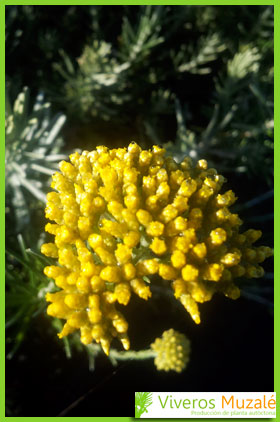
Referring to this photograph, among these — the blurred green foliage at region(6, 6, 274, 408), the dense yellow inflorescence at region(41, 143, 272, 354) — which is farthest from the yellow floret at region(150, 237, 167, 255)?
the blurred green foliage at region(6, 6, 274, 408)

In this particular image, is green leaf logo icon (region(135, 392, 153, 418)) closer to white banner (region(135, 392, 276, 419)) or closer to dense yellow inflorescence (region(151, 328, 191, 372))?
white banner (region(135, 392, 276, 419))

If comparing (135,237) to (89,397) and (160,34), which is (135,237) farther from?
(160,34)

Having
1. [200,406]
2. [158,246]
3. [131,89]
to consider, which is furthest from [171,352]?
[131,89]

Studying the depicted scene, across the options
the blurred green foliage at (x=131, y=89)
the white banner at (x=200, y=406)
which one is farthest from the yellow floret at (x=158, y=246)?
the blurred green foliage at (x=131, y=89)

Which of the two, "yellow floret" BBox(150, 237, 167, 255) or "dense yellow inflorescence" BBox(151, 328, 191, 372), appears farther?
"dense yellow inflorescence" BBox(151, 328, 191, 372)

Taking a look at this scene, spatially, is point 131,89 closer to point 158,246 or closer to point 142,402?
point 158,246
